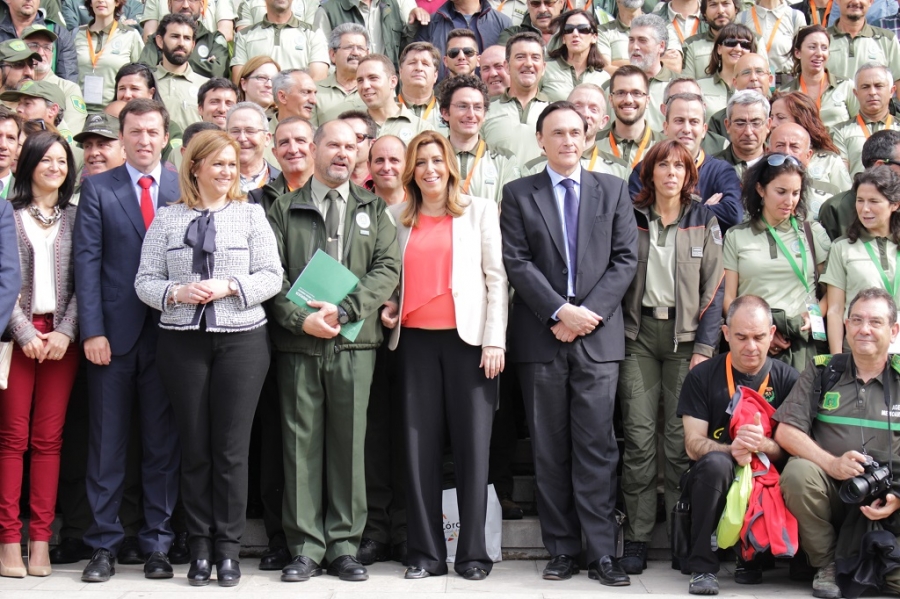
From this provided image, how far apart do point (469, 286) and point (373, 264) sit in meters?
0.55

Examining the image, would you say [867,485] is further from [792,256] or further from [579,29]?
[579,29]

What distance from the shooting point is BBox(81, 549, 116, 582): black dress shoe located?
5.68m

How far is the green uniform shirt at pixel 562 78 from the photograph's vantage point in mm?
9344

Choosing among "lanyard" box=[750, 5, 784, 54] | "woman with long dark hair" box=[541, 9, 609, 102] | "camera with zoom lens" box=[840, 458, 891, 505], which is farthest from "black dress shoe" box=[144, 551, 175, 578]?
"lanyard" box=[750, 5, 784, 54]

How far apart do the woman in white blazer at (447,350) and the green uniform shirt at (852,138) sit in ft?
12.4

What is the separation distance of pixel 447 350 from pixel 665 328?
1.27 metres

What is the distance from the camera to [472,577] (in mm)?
5844

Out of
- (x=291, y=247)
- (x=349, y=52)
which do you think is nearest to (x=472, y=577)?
(x=291, y=247)

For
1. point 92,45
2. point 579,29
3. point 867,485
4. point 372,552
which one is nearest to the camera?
point 867,485

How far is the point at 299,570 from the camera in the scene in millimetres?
5727

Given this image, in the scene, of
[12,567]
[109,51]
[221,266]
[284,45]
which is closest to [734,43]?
[284,45]

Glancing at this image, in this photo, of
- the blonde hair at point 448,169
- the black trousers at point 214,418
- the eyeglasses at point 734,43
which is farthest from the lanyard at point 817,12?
the black trousers at point 214,418

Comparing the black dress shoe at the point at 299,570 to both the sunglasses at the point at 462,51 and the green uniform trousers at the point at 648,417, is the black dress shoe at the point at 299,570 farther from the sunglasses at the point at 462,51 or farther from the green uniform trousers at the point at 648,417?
the sunglasses at the point at 462,51

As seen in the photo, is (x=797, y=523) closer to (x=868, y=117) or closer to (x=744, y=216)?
(x=744, y=216)
